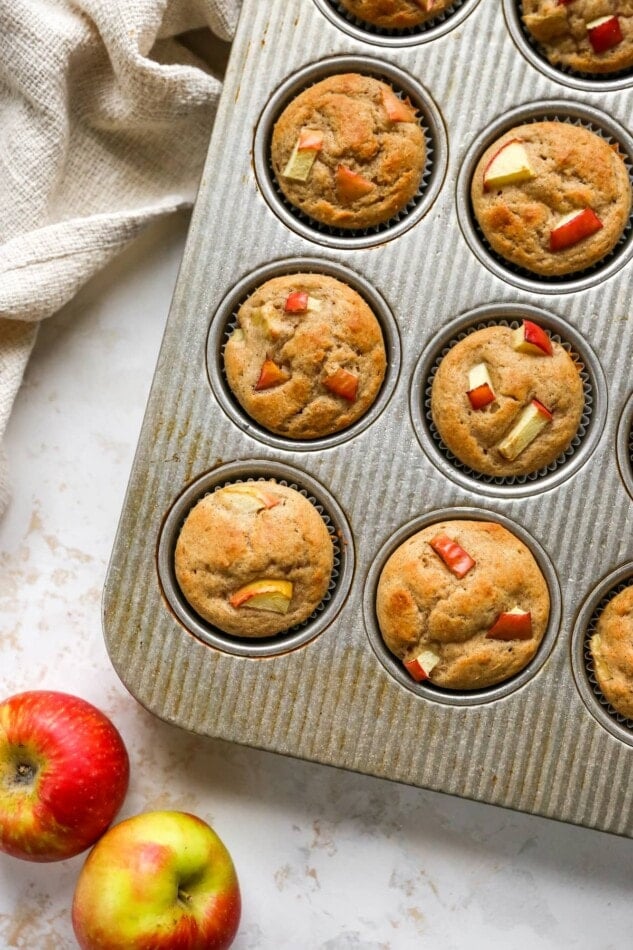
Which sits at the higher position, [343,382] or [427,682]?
[343,382]

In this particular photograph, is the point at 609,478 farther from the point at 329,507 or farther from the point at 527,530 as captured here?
the point at 329,507

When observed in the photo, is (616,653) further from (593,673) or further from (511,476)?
(511,476)

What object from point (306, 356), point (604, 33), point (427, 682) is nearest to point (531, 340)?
point (306, 356)

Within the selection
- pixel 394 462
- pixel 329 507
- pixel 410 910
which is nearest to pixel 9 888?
pixel 410 910

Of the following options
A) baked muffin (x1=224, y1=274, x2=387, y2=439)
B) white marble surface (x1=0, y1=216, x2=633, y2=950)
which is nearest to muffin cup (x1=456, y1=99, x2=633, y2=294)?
baked muffin (x1=224, y1=274, x2=387, y2=439)

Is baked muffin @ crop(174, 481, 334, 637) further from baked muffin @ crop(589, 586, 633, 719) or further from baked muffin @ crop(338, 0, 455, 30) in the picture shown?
baked muffin @ crop(338, 0, 455, 30)
